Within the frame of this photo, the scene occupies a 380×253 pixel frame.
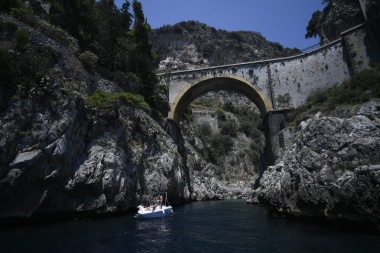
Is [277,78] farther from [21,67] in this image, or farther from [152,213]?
[21,67]

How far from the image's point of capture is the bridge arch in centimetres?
3234

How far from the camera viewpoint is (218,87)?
36.2 metres

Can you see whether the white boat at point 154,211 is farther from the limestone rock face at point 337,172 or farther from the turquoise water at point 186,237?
the limestone rock face at point 337,172

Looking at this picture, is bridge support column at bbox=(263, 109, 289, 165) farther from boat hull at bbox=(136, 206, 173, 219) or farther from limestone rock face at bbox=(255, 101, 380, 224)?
boat hull at bbox=(136, 206, 173, 219)

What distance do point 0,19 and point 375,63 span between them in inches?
1194

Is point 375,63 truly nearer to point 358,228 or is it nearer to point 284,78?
point 284,78

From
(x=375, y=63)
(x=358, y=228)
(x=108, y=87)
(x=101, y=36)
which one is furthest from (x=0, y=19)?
(x=375, y=63)

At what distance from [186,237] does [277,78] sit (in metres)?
24.2

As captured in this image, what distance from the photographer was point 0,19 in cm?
1777

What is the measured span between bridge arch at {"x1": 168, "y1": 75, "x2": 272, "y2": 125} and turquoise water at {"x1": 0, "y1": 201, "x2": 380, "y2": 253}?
18382mm

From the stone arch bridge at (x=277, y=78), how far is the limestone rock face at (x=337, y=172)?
11599 mm

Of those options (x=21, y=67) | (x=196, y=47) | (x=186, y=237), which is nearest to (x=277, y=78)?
(x=186, y=237)

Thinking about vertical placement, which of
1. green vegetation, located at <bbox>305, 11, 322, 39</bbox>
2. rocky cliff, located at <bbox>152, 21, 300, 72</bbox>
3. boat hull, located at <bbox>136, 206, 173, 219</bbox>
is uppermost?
rocky cliff, located at <bbox>152, 21, 300, 72</bbox>

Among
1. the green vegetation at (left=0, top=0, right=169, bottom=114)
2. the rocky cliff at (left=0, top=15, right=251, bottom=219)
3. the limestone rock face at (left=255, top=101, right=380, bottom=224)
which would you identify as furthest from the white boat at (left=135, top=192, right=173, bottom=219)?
the green vegetation at (left=0, top=0, right=169, bottom=114)
